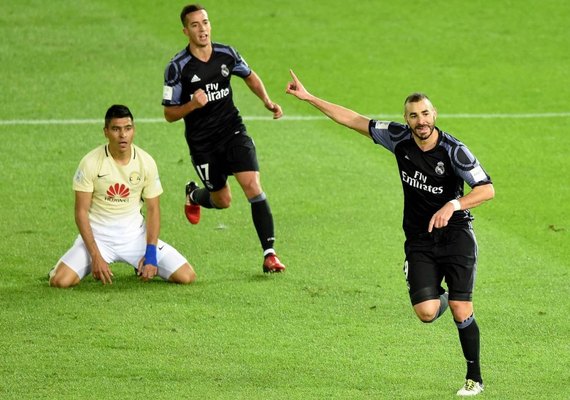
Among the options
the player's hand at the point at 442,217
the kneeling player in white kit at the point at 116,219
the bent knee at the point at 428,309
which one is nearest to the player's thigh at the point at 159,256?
the kneeling player in white kit at the point at 116,219

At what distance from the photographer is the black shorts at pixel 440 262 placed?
877cm

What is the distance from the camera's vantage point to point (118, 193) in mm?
11141

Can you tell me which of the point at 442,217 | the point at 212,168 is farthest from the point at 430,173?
the point at 212,168

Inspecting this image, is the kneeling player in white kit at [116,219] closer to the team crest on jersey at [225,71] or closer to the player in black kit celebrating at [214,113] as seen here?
the player in black kit celebrating at [214,113]

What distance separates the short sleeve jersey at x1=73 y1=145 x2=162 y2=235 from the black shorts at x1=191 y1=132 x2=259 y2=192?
0.79m

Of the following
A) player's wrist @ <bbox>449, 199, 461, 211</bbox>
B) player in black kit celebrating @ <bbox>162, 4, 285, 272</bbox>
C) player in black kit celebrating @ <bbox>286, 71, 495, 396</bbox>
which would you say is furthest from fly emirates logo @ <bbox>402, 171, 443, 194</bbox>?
player in black kit celebrating @ <bbox>162, 4, 285, 272</bbox>

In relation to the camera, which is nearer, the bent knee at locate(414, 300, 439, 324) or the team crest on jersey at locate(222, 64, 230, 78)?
the bent knee at locate(414, 300, 439, 324)

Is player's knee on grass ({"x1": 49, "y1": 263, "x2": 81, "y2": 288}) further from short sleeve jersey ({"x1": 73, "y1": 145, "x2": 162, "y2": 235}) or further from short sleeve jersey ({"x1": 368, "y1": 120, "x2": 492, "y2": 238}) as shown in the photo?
short sleeve jersey ({"x1": 368, "y1": 120, "x2": 492, "y2": 238})

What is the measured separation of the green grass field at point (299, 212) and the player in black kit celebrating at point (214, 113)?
0.62m

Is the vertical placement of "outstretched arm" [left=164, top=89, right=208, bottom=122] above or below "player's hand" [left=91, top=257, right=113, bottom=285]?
above

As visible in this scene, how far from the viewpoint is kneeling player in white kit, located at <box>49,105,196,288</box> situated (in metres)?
10.9

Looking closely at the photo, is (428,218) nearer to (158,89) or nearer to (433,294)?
(433,294)

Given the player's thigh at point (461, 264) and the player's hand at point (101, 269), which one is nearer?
the player's thigh at point (461, 264)

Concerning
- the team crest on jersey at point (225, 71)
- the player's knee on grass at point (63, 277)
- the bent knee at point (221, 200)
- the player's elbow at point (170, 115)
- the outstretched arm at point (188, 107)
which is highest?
the team crest on jersey at point (225, 71)
